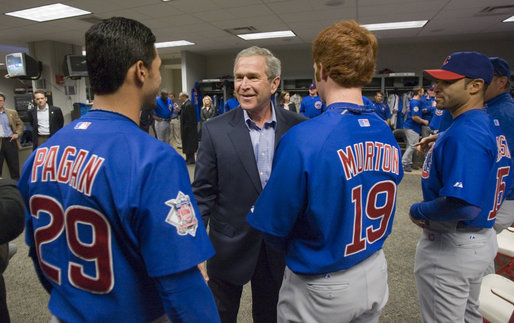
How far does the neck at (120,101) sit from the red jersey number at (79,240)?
0.24m

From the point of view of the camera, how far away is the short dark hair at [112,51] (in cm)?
73

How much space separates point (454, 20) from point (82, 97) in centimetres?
954

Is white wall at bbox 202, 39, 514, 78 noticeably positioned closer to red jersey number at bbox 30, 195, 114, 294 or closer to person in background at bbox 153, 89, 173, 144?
person in background at bbox 153, 89, 173, 144

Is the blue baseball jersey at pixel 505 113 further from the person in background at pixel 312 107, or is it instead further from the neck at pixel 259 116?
the person in background at pixel 312 107

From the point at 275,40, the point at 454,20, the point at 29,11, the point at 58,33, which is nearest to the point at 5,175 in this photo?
the point at 29,11

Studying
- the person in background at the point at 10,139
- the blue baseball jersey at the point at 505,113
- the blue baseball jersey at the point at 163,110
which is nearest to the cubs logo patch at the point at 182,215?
the blue baseball jersey at the point at 505,113

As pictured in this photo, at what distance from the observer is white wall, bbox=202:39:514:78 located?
9.25 meters

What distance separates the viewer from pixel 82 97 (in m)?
9.07

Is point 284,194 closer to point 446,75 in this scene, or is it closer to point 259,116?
point 259,116

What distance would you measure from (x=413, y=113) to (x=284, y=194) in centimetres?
625

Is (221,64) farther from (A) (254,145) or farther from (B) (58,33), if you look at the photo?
(A) (254,145)

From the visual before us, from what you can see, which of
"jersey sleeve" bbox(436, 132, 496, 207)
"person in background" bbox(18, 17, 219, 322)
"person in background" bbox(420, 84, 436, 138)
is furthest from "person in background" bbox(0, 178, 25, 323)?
"person in background" bbox(420, 84, 436, 138)

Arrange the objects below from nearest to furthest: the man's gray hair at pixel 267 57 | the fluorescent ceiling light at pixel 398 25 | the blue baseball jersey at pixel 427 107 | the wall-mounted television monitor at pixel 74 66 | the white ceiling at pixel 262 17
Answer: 1. the man's gray hair at pixel 267 57
2. the white ceiling at pixel 262 17
3. the blue baseball jersey at pixel 427 107
4. the wall-mounted television monitor at pixel 74 66
5. the fluorescent ceiling light at pixel 398 25

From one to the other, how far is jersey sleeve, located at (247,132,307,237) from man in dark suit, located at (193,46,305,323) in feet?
1.43
